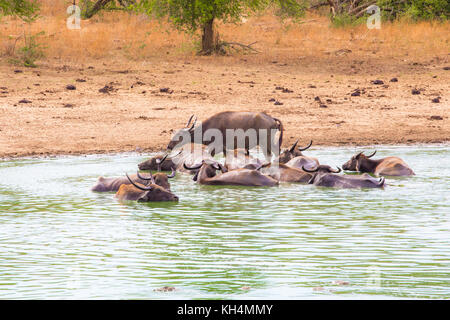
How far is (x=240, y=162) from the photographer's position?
40.2 feet

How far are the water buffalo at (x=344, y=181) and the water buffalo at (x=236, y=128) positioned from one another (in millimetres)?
2607

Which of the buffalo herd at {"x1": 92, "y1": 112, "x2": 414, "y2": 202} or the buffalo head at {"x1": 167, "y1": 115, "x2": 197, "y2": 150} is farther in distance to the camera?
the buffalo head at {"x1": 167, "y1": 115, "x2": 197, "y2": 150}

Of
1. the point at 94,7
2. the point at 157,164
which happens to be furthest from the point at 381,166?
the point at 94,7

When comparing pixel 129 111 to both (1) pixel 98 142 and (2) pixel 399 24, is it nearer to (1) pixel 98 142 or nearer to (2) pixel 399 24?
(1) pixel 98 142

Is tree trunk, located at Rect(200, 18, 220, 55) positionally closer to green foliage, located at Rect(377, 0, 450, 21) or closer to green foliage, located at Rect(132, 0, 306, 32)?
green foliage, located at Rect(132, 0, 306, 32)

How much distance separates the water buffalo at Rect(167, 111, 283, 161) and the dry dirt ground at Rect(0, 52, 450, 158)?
116cm

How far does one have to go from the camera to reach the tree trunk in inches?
963

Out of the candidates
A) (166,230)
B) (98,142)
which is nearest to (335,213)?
(166,230)

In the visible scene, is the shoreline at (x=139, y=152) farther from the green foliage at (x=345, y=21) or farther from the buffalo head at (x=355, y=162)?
the green foliage at (x=345, y=21)

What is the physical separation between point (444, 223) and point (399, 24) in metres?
19.8

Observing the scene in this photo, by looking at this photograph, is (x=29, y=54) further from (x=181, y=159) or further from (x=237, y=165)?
(x=237, y=165)

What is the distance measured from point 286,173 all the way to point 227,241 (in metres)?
3.84

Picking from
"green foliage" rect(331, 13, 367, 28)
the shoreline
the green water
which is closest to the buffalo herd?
the green water

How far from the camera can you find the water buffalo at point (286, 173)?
1133 cm
